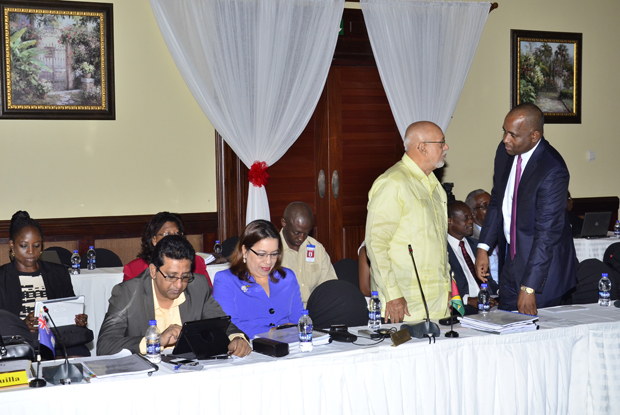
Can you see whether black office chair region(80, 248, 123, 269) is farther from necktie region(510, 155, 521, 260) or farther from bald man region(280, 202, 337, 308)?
necktie region(510, 155, 521, 260)

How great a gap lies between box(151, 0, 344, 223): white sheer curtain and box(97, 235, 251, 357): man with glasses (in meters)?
3.29

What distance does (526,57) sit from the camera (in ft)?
24.5

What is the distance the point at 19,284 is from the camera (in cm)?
390

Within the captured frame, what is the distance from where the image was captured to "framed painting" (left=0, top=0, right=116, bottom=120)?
5676 mm

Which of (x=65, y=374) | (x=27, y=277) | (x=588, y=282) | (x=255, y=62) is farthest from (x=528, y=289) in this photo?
(x=255, y=62)

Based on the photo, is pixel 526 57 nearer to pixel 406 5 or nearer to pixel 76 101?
pixel 406 5

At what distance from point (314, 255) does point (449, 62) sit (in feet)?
11.2

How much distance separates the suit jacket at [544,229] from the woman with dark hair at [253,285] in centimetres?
127

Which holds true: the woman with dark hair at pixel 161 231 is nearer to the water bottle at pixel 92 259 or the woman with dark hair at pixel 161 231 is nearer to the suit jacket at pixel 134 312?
the suit jacket at pixel 134 312

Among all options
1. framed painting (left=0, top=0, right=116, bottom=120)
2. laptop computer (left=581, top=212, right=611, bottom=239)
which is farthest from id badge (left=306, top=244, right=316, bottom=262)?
laptop computer (left=581, top=212, right=611, bottom=239)

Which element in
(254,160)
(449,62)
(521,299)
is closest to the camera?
(521,299)

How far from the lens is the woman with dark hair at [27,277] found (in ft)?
12.6

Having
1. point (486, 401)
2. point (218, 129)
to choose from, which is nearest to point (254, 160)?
point (218, 129)

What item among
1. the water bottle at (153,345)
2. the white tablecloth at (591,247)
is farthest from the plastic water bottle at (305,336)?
the white tablecloth at (591,247)
